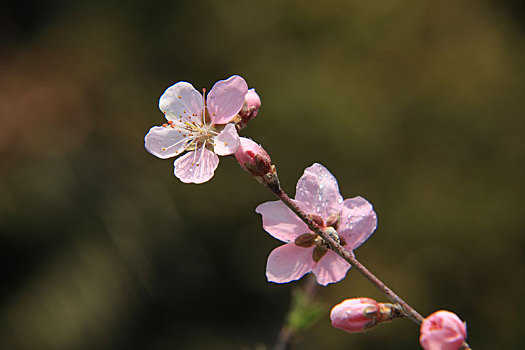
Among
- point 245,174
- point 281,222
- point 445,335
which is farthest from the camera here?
point 245,174

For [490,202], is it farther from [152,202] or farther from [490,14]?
[152,202]

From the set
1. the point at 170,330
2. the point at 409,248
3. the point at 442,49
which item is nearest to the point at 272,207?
the point at 409,248

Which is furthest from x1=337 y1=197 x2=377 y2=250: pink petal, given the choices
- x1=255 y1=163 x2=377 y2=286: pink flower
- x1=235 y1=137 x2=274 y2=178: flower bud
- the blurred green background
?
the blurred green background

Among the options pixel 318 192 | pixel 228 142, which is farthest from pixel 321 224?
pixel 228 142

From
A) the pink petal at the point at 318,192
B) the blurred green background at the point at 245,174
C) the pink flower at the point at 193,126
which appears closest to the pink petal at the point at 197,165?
the pink flower at the point at 193,126

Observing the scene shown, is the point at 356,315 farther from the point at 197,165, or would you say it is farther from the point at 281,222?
the point at 197,165

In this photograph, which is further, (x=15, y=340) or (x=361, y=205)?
(x=15, y=340)

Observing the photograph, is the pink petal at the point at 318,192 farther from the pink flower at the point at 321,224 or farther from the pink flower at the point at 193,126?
the pink flower at the point at 193,126
